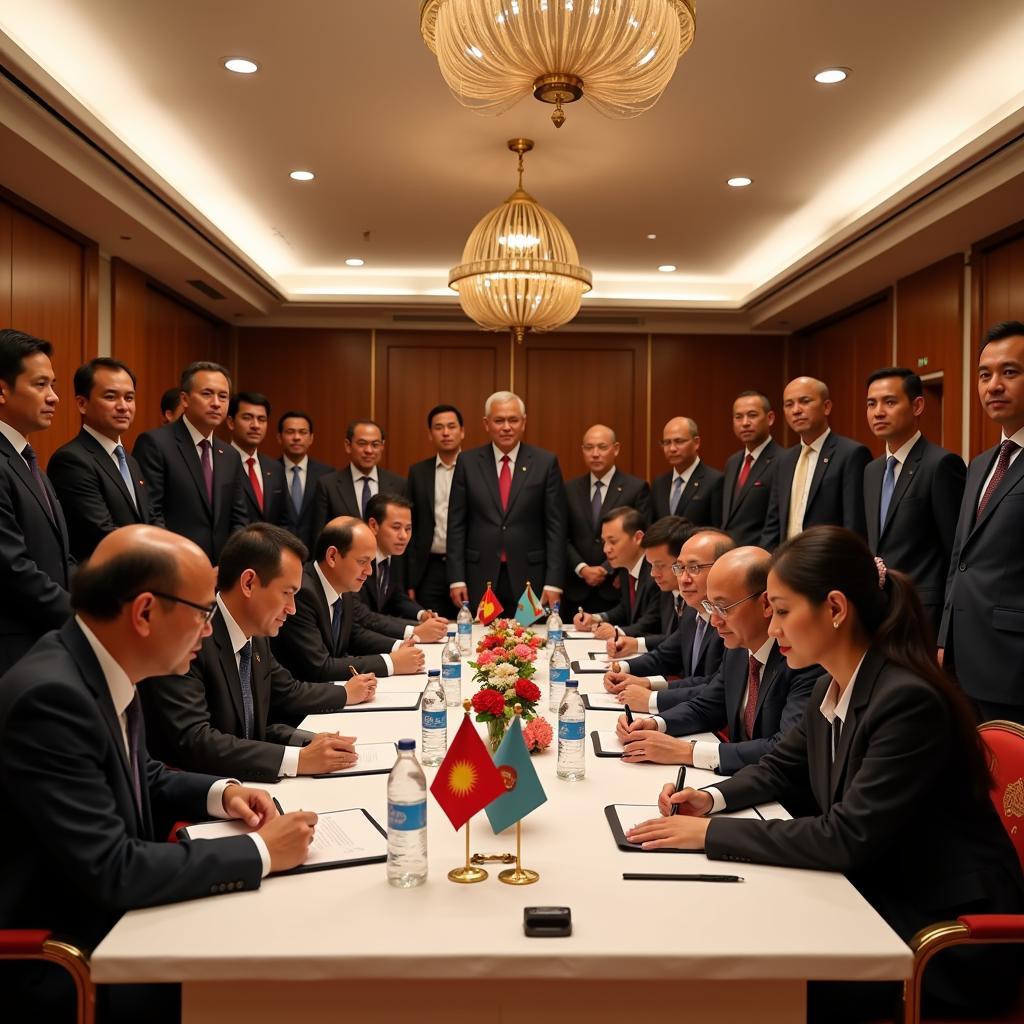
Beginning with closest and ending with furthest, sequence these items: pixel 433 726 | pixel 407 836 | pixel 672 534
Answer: pixel 407 836, pixel 433 726, pixel 672 534

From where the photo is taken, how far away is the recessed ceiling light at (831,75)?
13.8ft

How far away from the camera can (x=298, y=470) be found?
663 cm

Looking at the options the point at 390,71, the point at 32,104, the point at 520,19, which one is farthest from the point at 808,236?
the point at 32,104

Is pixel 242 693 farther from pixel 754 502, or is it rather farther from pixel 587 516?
pixel 754 502

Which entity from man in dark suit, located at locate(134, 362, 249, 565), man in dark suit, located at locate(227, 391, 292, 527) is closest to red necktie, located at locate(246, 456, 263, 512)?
man in dark suit, located at locate(227, 391, 292, 527)

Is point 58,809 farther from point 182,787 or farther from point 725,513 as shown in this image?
point 725,513

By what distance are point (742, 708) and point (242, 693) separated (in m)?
1.45

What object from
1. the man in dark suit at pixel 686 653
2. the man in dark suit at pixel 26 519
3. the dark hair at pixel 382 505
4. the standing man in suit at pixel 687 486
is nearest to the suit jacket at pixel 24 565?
the man in dark suit at pixel 26 519

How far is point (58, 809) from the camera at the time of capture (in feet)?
4.93

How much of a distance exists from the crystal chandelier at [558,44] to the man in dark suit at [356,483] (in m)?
3.10

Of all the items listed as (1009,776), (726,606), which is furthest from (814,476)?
(1009,776)

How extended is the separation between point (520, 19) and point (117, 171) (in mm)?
2924

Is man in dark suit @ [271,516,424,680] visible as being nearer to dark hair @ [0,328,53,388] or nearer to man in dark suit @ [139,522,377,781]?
man in dark suit @ [139,522,377,781]

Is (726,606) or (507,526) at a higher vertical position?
(507,526)
